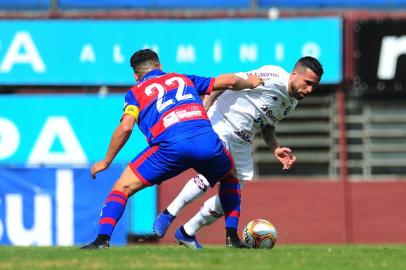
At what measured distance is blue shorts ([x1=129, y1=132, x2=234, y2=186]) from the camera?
927 cm

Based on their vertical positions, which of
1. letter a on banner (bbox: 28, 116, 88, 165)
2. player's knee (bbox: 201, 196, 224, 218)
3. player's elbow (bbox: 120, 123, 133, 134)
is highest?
player's elbow (bbox: 120, 123, 133, 134)

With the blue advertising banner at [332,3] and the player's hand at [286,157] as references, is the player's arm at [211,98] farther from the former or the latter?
the blue advertising banner at [332,3]

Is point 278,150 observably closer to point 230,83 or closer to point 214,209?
point 214,209

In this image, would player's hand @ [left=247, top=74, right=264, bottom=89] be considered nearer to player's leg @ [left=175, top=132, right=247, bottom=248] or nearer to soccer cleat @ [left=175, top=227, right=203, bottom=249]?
player's leg @ [left=175, top=132, right=247, bottom=248]

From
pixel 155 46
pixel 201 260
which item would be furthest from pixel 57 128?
pixel 201 260

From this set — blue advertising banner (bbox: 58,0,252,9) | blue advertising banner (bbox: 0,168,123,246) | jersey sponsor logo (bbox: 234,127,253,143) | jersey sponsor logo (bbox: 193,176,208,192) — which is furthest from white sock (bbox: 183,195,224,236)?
blue advertising banner (bbox: 58,0,252,9)

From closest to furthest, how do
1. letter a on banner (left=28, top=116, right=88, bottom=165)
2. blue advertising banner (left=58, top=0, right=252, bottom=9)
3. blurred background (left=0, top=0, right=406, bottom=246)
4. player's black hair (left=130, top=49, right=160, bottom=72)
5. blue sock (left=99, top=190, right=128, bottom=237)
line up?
blue sock (left=99, top=190, right=128, bottom=237), player's black hair (left=130, top=49, right=160, bottom=72), blurred background (left=0, top=0, right=406, bottom=246), letter a on banner (left=28, top=116, right=88, bottom=165), blue advertising banner (left=58, top=0, right=252, bottom=9)

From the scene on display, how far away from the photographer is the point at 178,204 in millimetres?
10414

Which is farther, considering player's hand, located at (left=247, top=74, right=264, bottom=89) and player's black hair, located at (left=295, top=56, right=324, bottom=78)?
player's black hair, located at (left=295, top=56, right=324, bottom=78)

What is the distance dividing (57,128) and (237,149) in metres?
9.55

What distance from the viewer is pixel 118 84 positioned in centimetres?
2022

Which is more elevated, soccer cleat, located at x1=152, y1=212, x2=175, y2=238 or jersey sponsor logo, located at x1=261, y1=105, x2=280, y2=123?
jersey sponsor logo, located at x1=261, y1=105, x2=280, y2=123

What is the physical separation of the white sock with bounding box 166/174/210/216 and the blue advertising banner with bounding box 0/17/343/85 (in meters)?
9.38

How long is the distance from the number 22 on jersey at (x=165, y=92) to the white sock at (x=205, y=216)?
4.60ft
